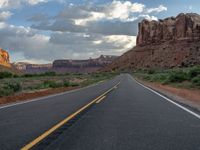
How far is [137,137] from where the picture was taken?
26.1 feet

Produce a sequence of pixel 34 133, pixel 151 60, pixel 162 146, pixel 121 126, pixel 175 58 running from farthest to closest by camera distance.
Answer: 1. pixel 151 60
2. pixel 175 58
3. pixel 121 126
4. pixel 34 133
5. pixel 162 146

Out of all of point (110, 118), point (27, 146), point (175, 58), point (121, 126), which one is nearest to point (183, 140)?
point (121, 126)

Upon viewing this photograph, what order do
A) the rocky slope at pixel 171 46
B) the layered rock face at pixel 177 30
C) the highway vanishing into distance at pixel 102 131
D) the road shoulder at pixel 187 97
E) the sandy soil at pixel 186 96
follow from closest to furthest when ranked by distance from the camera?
1. the highway vanishing into distance at pixel 102 131
2. the road shoulder at pixel 187 97
3. the sandy soil at pixel 186 96
4. the rocky slope at pixel 171 46
5. the layered rock face at pixel 177 30

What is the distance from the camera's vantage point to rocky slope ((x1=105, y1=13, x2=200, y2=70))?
152 m

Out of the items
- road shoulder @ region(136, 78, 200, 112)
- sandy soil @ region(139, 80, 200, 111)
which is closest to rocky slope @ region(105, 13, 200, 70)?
sandy soil @ region(139, 80, 200, 111)

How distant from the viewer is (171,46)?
16950 cm

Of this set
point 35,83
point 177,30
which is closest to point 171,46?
point 177,30

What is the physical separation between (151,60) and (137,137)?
551 feet

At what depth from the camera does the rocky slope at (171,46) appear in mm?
151875

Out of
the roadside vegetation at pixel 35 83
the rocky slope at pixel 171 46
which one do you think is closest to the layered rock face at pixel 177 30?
the rocky slope at pixel 171 46

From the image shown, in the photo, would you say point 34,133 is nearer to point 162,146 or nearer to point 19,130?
point 19,130

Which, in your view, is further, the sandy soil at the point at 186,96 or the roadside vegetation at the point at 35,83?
the roadside vegetation at the point at 35,83

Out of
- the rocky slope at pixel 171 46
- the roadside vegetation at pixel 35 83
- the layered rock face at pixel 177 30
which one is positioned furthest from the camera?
the layered rock face at pixel 177 30

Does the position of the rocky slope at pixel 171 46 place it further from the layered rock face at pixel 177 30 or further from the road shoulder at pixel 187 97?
the road shoulder at pixel 187 97
